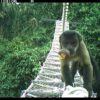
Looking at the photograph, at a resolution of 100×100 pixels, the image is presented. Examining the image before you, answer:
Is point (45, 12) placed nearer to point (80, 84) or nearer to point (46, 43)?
point (46, 43)

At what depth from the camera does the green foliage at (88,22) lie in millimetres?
6631

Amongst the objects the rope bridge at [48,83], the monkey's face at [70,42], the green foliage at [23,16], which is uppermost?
the green foliage at [23,16]

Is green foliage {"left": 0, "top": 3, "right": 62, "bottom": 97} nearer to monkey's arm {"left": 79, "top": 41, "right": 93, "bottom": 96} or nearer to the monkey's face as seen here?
monkey's arm {"left": 79, "top": 41, "right": 93, "bottom": 96}

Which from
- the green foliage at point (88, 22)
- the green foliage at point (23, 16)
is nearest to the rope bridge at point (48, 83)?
the green foliage at point (88, 22)

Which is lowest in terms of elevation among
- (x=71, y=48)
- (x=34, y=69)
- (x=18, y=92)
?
(x=18, y=92)

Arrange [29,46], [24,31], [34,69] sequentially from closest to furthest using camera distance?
[34,69], [29,46], [24,31]

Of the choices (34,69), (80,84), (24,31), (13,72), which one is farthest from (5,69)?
(80,84)

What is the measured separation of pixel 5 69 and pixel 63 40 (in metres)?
4.55

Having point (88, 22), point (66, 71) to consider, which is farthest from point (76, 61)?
point (88, 22)

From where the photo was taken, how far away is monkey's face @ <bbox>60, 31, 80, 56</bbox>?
6.13 ft

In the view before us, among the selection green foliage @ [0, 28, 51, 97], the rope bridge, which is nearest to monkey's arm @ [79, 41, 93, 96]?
the rope bridge

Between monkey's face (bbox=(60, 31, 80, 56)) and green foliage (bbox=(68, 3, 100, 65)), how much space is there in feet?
13.3

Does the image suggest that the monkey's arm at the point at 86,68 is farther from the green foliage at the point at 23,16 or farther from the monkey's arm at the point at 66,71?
the green foliage at the point at 23,16

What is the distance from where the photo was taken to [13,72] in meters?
6.16
